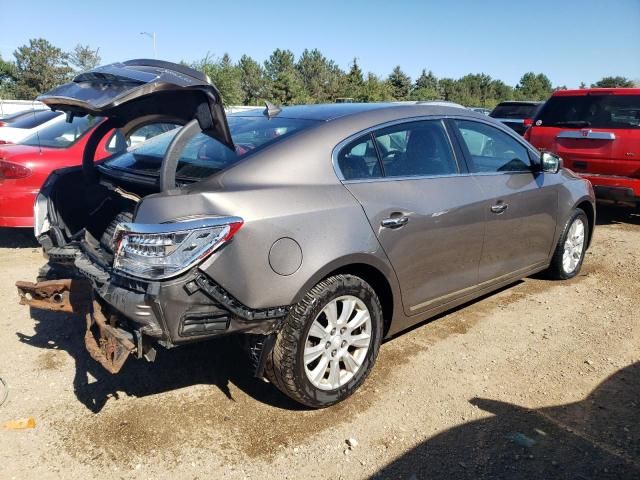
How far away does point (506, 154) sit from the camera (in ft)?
14.6

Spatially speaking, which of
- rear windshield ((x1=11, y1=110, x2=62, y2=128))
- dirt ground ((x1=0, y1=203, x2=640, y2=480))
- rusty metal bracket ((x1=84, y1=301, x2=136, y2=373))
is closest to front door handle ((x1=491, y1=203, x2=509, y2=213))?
dirt ground ((x1=0, y1=203, x2=640, y2=480))

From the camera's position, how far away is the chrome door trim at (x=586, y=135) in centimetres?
731

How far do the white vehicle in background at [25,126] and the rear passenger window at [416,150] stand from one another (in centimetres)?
511

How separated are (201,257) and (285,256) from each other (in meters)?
0.43

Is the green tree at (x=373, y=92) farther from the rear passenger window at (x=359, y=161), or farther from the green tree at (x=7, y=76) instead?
the rear passenger window at (x=359, y=161)

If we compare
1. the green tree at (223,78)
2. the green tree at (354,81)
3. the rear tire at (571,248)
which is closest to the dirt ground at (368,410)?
the rear tire at (571,248)

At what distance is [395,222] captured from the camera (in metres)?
3.28

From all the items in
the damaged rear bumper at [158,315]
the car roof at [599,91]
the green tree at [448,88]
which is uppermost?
the green tree at [448,88]

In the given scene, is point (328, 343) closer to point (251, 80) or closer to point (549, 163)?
point (549, 163)

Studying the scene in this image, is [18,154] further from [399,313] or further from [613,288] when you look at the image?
[613,288]

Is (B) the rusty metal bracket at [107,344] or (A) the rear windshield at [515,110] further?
(A) the rear windshield at [515,110]

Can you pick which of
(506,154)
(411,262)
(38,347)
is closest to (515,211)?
(506,154)

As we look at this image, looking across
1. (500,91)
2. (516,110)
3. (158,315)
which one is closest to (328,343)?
(158,315)

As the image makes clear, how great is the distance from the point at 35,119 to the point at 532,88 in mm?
74068
